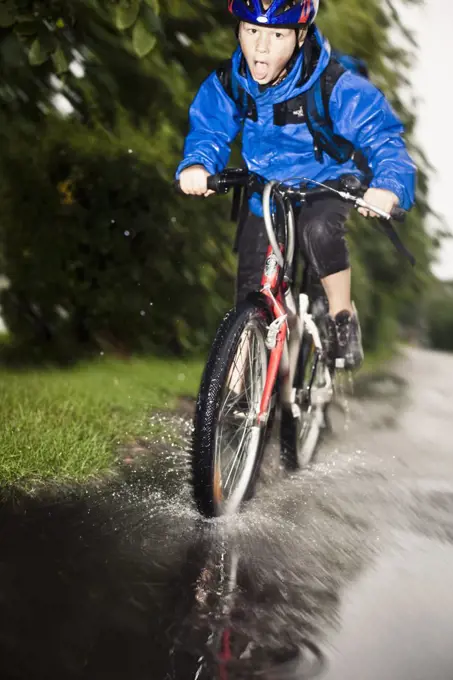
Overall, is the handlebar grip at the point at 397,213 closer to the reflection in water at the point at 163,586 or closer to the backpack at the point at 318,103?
the backpack at the point at 318,103

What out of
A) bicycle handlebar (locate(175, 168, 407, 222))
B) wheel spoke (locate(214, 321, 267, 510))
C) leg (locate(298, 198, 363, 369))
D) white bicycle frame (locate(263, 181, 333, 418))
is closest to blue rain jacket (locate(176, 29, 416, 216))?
bicycle handlebar (locate(175, 168, 407, 222))

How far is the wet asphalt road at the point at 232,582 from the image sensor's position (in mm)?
2205

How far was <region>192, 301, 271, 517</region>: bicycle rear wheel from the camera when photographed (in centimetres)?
292

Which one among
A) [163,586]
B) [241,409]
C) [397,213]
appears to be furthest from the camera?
[241,409]

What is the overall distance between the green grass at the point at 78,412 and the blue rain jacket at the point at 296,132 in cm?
119

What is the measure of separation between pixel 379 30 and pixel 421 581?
171 inches

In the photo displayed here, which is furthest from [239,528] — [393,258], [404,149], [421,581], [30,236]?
[393,258]

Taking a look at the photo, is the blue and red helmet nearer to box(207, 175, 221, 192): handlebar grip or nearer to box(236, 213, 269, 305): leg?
box(207, 175, 221, 192): handlebar grip

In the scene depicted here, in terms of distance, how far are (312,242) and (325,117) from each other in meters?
0.48

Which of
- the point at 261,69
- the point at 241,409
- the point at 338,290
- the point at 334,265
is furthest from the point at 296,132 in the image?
the point at 241,409

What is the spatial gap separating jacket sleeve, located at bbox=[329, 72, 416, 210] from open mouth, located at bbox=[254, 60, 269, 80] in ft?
0.89

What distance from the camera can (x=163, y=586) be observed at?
2553 mm

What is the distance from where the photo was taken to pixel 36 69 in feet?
14.3

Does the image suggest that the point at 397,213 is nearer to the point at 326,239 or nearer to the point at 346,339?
the point at 326,239
